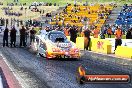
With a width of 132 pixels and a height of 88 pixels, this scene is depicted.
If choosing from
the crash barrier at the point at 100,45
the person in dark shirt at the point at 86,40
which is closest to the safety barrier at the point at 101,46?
the crash barrier at the point at 100,45

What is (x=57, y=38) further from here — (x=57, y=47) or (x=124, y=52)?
(x=124, y=52)

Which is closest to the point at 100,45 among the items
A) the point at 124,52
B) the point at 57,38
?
the point at 124,52

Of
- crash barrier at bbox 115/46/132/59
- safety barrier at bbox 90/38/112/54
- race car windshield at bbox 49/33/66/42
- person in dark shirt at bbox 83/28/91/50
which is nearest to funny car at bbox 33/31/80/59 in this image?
race car windshield at bbox 49/33/66/42

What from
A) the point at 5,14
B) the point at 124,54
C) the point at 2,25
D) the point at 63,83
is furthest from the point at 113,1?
the point at 63,83

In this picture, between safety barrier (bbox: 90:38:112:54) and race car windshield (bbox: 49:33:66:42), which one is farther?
safety barrier (bbox: 90:38:112:54)

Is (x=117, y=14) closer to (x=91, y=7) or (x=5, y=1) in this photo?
(x=91, y=7)

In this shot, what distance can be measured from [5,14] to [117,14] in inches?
797

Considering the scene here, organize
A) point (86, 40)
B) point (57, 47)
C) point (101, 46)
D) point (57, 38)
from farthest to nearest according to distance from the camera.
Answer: point (86, 40), point (101, 46), point (57, 38), point (57, 47)

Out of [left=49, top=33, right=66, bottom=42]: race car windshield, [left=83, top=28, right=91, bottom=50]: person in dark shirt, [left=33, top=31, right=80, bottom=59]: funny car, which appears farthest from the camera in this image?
[left=83, top=28, right=91, bottom=50]: person in dark shirt

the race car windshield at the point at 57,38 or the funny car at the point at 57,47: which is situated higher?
the race car windshield at the point at 57,38

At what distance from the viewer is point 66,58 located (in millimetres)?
23531

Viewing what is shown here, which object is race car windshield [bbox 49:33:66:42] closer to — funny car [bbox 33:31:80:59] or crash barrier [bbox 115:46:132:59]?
funny car [bbox 33:31:80:59]

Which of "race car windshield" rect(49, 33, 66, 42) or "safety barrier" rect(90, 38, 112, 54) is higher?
"race car windshield" rect(49, 33, 66, 42)

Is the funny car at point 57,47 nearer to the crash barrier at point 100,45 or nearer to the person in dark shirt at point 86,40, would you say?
A: the crash barrier at point 100,45
